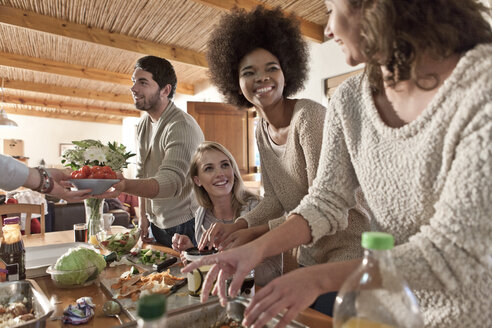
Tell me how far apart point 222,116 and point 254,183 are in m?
1.04

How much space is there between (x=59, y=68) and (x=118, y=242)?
4.47 m

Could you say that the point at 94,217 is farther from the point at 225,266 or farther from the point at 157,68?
the point at 225,266

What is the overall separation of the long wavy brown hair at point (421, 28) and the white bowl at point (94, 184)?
1178mm

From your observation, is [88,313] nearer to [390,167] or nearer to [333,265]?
[333,265]

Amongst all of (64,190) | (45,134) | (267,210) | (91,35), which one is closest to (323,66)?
(91,35)

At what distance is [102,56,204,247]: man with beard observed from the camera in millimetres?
2039

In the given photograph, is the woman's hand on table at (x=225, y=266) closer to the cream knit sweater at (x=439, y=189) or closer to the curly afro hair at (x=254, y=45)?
the cream knit sweater at (x=439, y=189)

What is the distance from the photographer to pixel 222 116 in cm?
496

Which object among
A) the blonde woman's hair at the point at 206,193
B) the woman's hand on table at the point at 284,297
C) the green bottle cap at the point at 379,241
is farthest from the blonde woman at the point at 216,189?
the green bottle cap at the point at 379,241

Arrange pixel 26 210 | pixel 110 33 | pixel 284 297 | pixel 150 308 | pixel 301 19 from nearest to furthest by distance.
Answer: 1. pixel 150 308
2. pixel 284 297
3. pixel 26 210
4. pixel 301 19
5. pixel 110 33

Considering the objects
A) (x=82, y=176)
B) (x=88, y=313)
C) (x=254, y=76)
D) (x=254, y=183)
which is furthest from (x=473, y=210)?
(x=254, y=183)

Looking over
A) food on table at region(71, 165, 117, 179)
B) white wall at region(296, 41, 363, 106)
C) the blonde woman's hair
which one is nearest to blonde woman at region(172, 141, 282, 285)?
the blonde woman's hair

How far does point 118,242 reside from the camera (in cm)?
166

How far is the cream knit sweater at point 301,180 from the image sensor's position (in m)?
1.24
